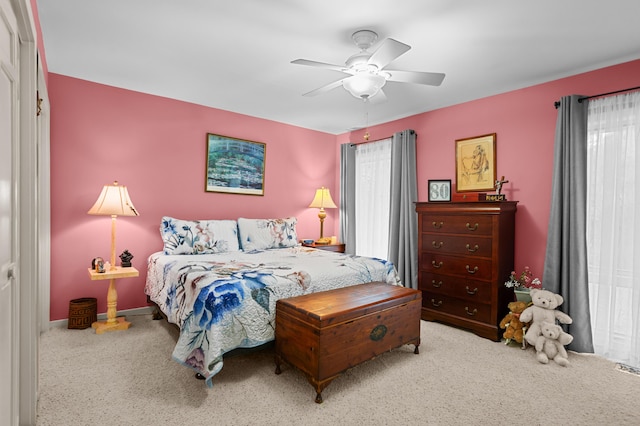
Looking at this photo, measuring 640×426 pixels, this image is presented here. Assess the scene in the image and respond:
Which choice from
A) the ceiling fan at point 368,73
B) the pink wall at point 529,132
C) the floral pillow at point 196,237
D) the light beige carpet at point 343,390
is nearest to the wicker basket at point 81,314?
the light beige carpet at point 343,390

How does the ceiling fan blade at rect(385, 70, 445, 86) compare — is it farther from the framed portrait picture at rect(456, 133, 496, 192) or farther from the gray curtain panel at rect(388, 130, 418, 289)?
the gray curtain panel at rect(388, 130, 418, 289)

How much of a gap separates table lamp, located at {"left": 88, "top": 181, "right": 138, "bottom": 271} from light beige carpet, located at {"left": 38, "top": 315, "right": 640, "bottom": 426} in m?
1.10

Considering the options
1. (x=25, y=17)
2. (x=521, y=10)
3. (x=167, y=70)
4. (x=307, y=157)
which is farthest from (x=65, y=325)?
(x=521, y=10)

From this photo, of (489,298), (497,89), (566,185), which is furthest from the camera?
(497,89)

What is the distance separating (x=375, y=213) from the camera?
500 centimetres

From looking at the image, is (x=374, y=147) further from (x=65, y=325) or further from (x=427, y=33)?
(x=65, y=325)

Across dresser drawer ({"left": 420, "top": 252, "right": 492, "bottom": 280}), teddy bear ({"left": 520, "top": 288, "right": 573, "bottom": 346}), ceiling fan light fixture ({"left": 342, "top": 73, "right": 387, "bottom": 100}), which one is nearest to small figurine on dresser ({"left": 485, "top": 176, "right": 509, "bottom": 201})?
dresser drawer ({"left": 420, "top": 252, "right": 492, "bottom": 280})

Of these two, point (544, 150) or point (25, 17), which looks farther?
point (544, 150)

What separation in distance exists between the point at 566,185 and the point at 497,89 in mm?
1218

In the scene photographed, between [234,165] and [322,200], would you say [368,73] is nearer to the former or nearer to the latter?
[234,165]

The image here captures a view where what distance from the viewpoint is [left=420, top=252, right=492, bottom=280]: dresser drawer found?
3303mm

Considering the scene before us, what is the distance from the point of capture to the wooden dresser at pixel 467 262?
3236 mm

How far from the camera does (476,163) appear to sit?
387 centimetres

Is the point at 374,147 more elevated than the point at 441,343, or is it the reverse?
the point at 374,147
